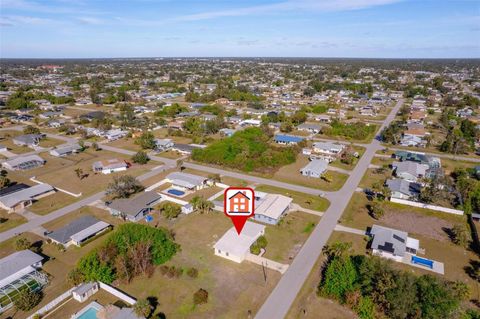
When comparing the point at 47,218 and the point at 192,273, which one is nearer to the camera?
the point at 192,273

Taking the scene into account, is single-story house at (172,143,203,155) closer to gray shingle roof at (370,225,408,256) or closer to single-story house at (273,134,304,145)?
single-story house at (273,134,304,145)

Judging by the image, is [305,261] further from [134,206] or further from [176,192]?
[176,192]

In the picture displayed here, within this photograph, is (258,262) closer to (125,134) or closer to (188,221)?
(188,221)

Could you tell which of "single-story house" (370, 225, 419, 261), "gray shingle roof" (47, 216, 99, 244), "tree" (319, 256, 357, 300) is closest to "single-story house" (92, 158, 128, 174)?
"gray shingle roof" (47, 216, 99, 244)

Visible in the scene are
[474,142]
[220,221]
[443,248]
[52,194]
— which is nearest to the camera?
[443,248]

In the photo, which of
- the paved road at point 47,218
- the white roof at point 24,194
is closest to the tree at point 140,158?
the paved road at point 47,218

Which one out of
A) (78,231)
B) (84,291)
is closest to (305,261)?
(84,291)

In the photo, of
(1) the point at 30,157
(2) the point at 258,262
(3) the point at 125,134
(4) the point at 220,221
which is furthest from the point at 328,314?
(3) the point at 125,134

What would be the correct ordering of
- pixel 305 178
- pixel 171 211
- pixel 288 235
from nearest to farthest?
pixel 288 235
pixel 171 211
pixel 305 178
